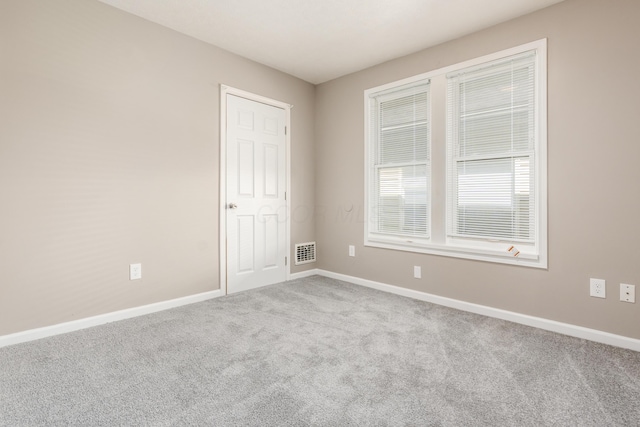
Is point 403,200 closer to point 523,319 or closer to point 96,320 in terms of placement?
point 523,319

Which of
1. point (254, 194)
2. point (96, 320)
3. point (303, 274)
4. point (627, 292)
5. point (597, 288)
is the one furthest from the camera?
point (303, 274)

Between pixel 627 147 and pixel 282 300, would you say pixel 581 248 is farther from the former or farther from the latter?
pixel 282 300

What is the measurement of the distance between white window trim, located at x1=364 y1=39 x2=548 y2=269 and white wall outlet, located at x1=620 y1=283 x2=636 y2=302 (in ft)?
1.52

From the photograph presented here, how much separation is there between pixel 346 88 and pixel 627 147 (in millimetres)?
2748

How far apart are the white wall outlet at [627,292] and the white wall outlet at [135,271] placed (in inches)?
146

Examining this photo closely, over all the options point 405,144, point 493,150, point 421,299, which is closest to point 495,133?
point 493,150

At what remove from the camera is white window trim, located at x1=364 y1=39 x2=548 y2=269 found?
2570 millimetres

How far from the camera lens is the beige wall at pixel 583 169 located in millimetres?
2234

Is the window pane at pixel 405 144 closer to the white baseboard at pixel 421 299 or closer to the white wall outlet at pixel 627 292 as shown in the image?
the white baseboard at pixel 421 299

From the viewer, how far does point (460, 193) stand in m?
3.10

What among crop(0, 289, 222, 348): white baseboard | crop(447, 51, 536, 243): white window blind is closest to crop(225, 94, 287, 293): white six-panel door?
crop(0, 289, 222, 348): white baseboard

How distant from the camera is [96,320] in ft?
8.46

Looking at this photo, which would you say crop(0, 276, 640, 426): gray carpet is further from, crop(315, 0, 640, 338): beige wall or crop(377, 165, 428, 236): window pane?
crop(377, 165, 428, 236): window pane

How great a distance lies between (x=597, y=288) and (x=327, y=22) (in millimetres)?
2978
